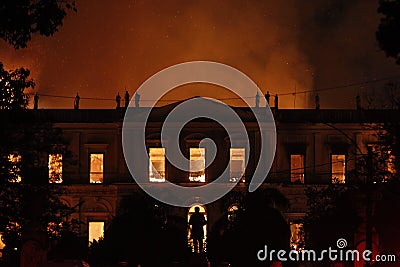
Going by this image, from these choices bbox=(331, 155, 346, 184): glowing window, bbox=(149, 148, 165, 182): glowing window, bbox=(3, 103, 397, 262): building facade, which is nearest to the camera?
bbox=(3, 103, 397, 262): building facade

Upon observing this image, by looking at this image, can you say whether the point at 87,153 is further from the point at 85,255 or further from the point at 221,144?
the point at 85,255

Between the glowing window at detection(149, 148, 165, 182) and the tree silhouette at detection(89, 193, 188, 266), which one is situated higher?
the glowing window at detection(149, 148, 165, 182)

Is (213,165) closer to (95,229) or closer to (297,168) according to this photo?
(297,168)

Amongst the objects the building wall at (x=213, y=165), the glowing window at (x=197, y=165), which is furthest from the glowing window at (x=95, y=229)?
the glowing window at (x=197, y=165)

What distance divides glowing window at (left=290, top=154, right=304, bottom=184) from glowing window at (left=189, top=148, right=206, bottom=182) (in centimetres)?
533

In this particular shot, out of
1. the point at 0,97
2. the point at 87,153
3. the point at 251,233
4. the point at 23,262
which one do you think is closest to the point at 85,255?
the point at 251,233

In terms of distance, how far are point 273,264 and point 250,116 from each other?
104 ft

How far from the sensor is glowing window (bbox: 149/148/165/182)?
64062 mm

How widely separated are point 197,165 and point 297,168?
19.9 feet

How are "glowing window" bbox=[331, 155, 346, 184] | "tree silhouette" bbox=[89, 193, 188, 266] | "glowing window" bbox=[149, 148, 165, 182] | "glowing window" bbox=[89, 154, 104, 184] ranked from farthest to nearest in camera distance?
"glowing window" bbox=[89, 154, 104, 184], "glowing window" bbox=[331, 155, 346, 184], "glowing window" bbox=[149, 148, 165, 182], "tree silhouette" bbox=[89, 193, 188, 266]

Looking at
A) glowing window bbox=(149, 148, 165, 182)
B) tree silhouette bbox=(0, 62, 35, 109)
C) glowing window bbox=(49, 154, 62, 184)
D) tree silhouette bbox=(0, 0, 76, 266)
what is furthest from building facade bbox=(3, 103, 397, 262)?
tree silhouette bbox=(0, 62, 35, 109)

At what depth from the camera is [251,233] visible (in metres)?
45.1

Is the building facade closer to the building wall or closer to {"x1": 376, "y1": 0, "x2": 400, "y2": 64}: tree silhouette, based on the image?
the building wall

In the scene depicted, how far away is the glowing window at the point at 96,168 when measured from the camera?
64.7m
